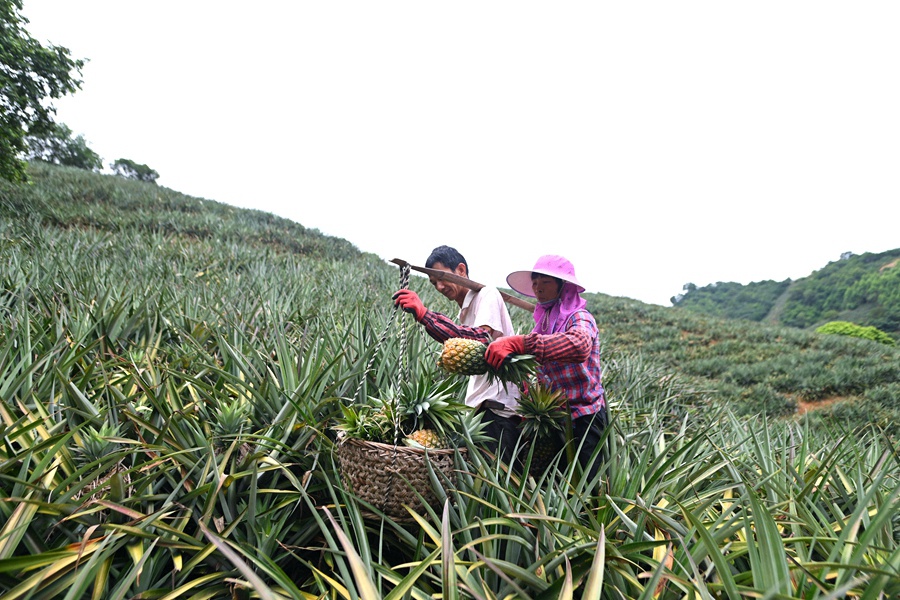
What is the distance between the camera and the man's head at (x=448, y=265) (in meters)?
3.00

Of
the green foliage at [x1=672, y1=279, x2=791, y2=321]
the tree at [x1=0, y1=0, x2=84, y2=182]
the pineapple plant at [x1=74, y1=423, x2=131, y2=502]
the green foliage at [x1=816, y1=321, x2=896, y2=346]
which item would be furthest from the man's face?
the green foliage at [x1=672, y1=279, x2=791, y2=321]

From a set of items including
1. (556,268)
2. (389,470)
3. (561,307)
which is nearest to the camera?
(389,470)

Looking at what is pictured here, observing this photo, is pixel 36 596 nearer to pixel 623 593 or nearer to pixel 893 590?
pixel 623 593

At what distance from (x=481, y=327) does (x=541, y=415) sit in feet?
1.84

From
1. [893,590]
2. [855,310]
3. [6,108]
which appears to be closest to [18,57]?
[6,108]

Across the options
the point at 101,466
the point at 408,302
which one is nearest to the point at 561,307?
the point at 408,302

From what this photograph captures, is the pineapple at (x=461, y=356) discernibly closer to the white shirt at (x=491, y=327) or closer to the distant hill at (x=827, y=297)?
the white shirt at (x=491, y=327)

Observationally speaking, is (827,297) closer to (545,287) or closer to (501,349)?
(545,287)

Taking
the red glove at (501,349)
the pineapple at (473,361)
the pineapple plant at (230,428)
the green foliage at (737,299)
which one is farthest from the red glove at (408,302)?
the green foliage at (737,299)

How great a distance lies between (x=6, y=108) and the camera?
1005 cm

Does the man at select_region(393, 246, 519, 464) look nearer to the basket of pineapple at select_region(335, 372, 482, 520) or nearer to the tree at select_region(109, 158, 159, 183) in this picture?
the basket of pineapple at select_region(335, 372, 482, 520)

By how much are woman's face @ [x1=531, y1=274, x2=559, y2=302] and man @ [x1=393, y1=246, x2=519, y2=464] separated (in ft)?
0.83

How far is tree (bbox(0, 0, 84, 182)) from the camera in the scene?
9711mm

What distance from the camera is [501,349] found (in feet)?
7.34
